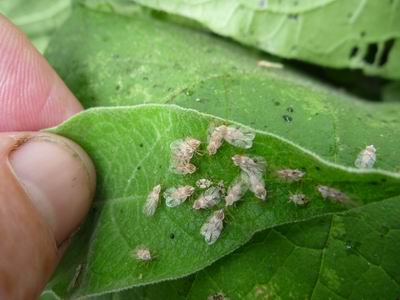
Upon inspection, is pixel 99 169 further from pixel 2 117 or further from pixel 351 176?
pixel 351 176

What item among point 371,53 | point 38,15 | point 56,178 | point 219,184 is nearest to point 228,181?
point 219,184

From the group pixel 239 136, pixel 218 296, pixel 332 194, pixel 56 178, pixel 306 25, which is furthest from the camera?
pixel 306 25

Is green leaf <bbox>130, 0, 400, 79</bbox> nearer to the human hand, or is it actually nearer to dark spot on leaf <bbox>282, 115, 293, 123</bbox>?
dark spot on leaf <bbox>282, 115, 293, 123</bbox>

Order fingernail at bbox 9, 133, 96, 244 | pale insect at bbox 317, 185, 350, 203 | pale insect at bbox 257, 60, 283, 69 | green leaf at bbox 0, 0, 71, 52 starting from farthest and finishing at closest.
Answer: green leaf at bbox 0, 0, 71, 52, pale insect at bbox 257, 60, 283, 69, fingernail at bbox 9, 133, 96, 244, pale insect at bbox 317, 185, 350, 203

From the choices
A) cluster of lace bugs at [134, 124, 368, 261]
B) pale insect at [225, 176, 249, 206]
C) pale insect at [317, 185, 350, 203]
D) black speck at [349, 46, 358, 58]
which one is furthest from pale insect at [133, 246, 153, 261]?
black speck at [349, 46, 358, 58]

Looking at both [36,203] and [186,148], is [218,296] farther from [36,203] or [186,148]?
[36,203]

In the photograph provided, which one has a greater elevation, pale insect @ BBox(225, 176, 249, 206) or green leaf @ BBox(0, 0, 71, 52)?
pale insect @ BBox(225, 176, 249, 206)
